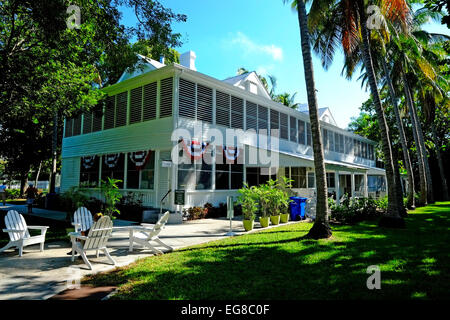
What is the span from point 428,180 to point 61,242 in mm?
24406

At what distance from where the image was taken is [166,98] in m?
12.9

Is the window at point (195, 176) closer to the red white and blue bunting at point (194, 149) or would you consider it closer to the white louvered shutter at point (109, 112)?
the red white and blue bunting at point (194, 149)

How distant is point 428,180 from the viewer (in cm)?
2103

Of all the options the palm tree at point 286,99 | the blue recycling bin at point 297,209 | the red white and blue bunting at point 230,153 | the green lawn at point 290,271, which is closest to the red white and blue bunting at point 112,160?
the red white and blue bunting at point 230,153

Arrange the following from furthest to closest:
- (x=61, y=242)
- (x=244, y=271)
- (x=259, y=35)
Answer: (x=259, y=35)
(x=61, y=242)
(x=244, y=271)

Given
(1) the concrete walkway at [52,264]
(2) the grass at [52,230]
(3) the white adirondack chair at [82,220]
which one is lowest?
(1) the concrete walkway at [52,264]

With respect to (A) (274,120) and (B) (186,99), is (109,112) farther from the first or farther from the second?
(A) (274,120)

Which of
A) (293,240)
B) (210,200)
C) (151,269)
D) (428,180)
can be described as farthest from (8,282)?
(428,180)

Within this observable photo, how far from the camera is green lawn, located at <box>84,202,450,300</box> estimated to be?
410cm

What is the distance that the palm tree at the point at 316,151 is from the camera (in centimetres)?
807

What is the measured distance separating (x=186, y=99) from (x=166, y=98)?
945 mm

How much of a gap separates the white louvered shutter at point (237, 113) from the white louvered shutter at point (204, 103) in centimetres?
179

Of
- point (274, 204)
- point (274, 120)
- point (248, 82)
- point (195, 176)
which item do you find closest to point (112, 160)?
point (195, 176)
